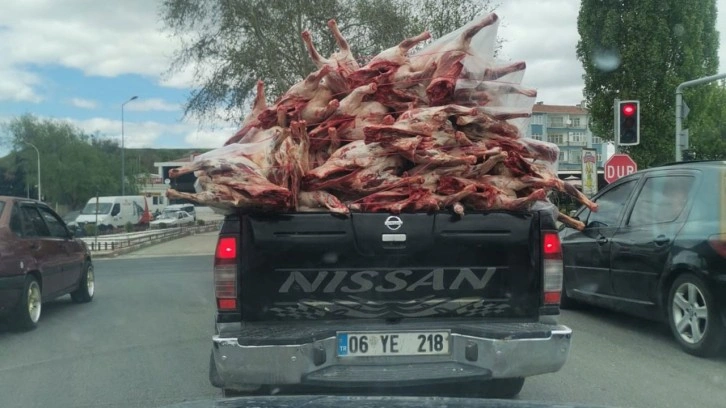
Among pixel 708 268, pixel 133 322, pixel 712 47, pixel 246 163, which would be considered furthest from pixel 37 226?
pixel 712 47

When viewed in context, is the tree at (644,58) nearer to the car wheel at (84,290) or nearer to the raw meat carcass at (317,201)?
the car wheel at (84,290)

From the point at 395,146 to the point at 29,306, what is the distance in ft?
18.0

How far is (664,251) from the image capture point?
6.93 metres

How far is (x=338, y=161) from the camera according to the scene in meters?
4.76

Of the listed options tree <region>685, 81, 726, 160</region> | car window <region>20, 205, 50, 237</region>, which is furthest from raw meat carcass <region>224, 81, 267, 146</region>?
tree <region>685, 81, 726, 160</region>

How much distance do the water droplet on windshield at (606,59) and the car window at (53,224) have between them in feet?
73.5

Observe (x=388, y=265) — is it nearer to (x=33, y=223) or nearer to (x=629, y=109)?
(x=33, y=223)

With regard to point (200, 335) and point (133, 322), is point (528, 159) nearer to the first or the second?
point (200, 335)

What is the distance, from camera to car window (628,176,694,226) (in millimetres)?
Result: 7020

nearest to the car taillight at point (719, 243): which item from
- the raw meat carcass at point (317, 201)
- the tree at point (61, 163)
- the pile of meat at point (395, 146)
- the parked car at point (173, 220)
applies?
the pile of meat at point (395, 146)

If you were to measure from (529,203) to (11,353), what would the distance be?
529 cm

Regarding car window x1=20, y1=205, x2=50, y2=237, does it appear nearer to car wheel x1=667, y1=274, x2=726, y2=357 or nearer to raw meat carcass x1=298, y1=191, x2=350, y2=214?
raw meat carcass x1=298, y1=191, x2=350, y2=214

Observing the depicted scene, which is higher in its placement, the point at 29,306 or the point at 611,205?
the point at 611,205

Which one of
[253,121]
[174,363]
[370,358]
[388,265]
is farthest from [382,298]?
[174,363]
